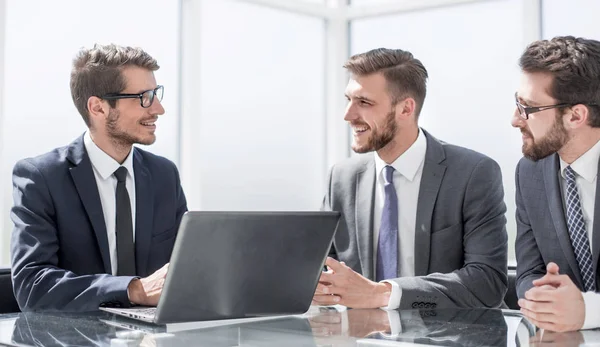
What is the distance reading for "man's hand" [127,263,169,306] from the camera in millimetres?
2256

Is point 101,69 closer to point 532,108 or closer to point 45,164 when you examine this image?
point 45,164

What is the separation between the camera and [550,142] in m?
2.67

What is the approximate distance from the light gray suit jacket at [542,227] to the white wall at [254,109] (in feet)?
9.07

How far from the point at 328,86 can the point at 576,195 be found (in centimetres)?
370

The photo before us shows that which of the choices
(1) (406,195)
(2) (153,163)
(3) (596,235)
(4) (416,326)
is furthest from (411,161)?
(4) (416,326)

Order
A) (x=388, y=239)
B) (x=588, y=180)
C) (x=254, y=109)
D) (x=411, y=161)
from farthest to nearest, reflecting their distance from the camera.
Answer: (x=254, y=109)
(x=411, y=161)
(x=388, y=239)
(x=588, y=180)

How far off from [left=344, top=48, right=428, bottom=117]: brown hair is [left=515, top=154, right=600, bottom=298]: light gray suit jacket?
633mm

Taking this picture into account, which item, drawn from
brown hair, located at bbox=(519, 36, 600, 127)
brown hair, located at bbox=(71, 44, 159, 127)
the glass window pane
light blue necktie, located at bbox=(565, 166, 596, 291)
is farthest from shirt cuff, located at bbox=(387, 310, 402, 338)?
the glass window pane

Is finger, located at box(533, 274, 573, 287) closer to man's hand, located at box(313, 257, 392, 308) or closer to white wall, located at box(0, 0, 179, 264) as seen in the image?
man's hand, located at box(313, 257, 392, 308)

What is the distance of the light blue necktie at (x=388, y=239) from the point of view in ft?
9.77

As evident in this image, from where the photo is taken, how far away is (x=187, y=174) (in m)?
5.16

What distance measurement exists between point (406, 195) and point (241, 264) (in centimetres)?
123

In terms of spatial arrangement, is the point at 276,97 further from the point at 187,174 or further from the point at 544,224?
the point at 544,224

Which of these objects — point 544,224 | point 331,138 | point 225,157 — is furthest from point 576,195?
point 331,138
